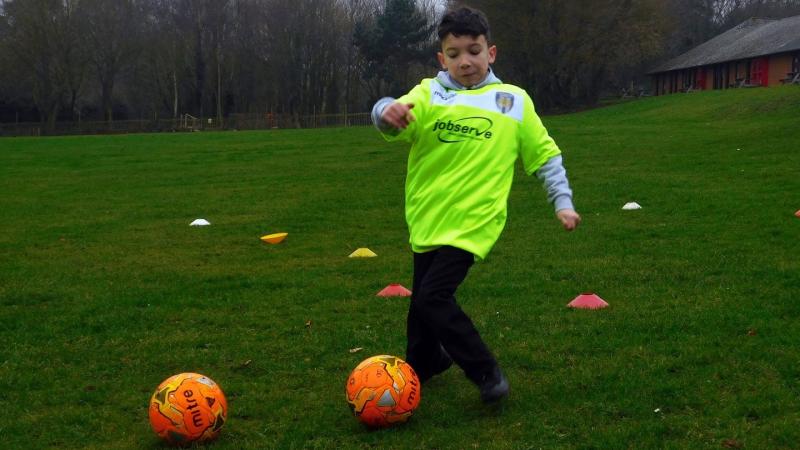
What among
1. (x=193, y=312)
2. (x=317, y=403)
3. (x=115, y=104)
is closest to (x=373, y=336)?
(x=317, y=403)

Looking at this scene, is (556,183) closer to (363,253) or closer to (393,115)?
(393,115)

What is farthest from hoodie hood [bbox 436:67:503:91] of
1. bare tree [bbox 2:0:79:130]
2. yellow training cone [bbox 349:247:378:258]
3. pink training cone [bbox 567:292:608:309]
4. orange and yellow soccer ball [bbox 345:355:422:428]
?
bare tree [bbox 2:0:79:130]

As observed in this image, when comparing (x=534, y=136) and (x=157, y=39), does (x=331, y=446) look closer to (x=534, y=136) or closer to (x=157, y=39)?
(x=534, y=136)

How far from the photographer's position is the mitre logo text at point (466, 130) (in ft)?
15.0

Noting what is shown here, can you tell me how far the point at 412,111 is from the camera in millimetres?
4477

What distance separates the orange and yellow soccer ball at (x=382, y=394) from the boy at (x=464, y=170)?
31 centimetres

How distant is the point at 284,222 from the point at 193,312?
5.41m

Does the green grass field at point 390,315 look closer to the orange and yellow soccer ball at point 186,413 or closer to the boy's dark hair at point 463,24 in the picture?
the orange and yellow soccer ball at point 186,413

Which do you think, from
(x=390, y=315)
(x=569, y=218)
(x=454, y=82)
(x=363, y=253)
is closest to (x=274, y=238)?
(x=363, y=253)

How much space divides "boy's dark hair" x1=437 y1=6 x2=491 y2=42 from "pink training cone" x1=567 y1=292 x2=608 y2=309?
9.36 feet

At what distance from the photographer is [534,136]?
4672 millimetres

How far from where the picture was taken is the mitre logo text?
15.0ft

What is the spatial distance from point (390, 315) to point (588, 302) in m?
1.54

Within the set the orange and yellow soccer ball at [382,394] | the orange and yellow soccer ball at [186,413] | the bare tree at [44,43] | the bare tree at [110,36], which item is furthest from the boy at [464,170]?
the bare tree at [110,36]
